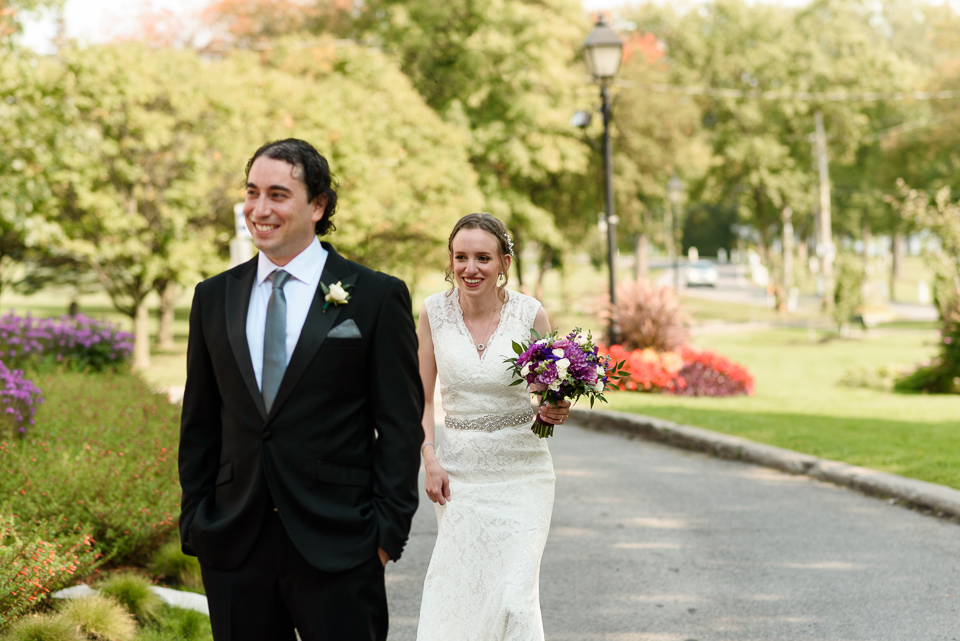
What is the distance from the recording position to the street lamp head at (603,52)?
15570 mm

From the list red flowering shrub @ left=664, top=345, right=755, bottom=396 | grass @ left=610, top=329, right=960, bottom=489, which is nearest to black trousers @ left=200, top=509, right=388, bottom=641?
grass @ left=610, top=329, right=960, bottom=489

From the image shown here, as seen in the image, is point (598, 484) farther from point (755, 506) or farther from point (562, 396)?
point (562, 396)

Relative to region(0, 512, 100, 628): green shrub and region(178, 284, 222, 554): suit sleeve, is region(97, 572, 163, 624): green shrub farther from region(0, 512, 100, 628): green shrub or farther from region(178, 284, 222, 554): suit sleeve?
region(178, 284, 222, 554): suit sleeve

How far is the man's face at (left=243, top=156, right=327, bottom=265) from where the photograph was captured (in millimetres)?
2822

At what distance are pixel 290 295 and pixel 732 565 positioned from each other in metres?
4.51

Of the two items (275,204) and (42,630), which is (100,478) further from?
(275,204)

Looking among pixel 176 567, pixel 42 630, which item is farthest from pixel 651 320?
pixel 42 630

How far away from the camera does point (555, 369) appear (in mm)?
Answer: 4328

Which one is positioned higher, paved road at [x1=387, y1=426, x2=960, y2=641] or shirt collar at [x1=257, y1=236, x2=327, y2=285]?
shirt collar at [x1=257, y1=236, x2=327, y2=285]

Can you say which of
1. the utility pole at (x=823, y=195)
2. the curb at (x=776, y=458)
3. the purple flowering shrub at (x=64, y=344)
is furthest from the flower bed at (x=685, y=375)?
the utility pole at (x=823, y=195)

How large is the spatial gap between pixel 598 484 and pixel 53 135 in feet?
41.9

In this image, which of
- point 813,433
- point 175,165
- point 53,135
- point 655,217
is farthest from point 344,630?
point 655,217

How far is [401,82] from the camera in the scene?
Result: 2989cm

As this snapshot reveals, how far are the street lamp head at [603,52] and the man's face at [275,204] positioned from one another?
1347 centimetres
